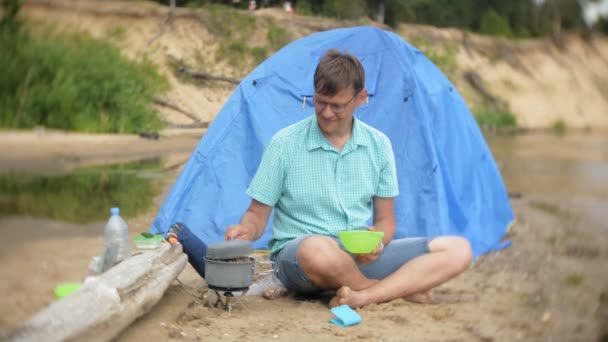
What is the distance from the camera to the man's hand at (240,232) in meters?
3.42

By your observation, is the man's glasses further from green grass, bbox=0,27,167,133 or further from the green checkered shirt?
green grass, bbox=0,27,167,133

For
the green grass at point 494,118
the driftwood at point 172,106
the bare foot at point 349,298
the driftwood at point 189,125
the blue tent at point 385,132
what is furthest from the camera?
the green grass at point 494,118

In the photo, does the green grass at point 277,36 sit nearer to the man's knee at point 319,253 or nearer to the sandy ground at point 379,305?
the sandy ground at point 379,305

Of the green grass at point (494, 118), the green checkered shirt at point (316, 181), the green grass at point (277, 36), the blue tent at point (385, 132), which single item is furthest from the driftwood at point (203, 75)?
the green grass at point (494, 118)

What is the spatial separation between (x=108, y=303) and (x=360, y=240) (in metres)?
1.13

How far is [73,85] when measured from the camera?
26.7 feet

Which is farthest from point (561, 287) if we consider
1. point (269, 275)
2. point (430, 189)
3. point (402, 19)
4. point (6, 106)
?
point (402, 19)

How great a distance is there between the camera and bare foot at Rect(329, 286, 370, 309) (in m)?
3.55

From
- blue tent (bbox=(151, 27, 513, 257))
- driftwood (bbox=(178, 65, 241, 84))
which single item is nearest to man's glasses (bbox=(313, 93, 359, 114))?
blue tent (bbox=(151, 27, 513, 257))

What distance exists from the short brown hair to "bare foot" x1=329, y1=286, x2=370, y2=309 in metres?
0.88

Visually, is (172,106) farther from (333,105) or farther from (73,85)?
(333,105)

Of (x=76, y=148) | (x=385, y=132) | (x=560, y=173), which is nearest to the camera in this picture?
(x=385, y=132)

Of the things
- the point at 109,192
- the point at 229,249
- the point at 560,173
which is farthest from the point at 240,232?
the point at 560,173

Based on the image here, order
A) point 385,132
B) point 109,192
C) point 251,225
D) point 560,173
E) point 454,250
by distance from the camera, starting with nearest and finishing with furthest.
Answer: point 251,225, point 454,250, point 385,132, point 109,192, point 560,173
